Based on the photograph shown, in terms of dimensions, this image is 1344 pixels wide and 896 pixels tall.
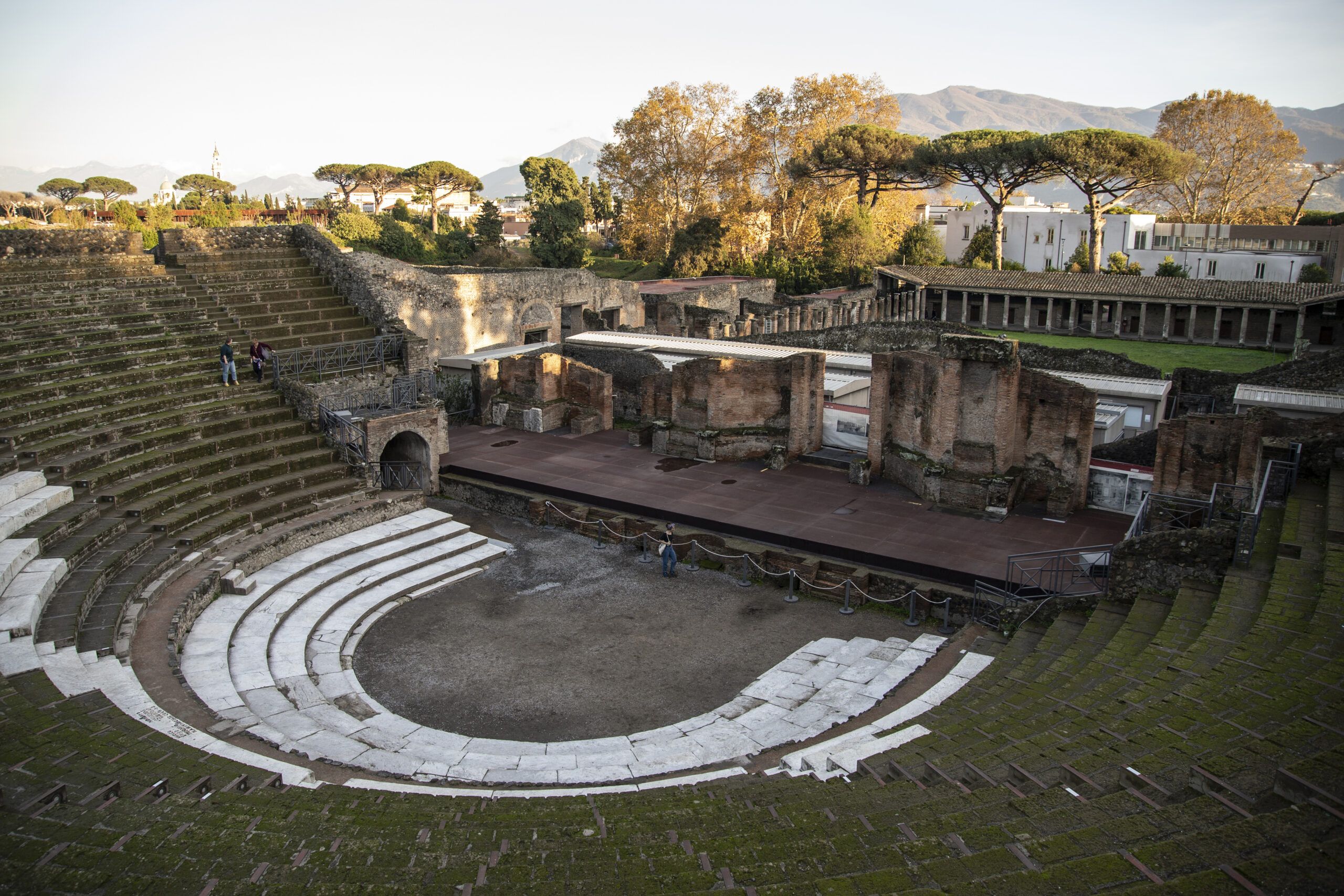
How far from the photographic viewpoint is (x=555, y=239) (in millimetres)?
51312

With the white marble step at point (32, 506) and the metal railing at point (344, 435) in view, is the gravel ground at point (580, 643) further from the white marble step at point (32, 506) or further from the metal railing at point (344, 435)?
the white marble step at point (32, 506)

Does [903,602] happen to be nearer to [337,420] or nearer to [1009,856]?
[1009,856]

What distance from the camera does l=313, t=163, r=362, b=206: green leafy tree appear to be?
8569cm

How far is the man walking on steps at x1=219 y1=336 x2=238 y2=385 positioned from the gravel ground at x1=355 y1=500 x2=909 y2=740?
7.23 meters

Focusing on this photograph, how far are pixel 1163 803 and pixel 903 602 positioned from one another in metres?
7.87

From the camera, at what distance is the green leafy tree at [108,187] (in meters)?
77.1

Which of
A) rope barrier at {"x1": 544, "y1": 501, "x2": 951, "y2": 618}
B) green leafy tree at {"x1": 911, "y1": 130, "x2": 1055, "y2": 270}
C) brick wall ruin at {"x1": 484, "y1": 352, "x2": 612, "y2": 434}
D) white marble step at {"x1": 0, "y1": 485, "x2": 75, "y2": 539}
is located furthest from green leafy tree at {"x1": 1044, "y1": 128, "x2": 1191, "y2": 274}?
white marble step at {"x1": 0, "y1": 485, "x2": 75, "y2": 539}

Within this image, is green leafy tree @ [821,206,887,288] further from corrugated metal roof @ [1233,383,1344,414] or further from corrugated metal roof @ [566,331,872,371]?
corrugated metal roof @ [1233,383,1344,414]

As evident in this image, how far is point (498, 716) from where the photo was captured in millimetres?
11656

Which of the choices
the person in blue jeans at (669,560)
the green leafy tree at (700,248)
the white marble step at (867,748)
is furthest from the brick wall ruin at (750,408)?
the green leafy tree at (700,248)

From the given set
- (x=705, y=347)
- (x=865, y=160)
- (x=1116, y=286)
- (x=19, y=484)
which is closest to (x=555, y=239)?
(x=865, y=160)

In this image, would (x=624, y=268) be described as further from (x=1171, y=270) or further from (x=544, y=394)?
(x=544, y=394)

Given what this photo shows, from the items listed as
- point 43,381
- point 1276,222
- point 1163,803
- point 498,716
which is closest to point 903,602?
point 498,716

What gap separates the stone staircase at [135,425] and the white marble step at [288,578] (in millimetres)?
940
